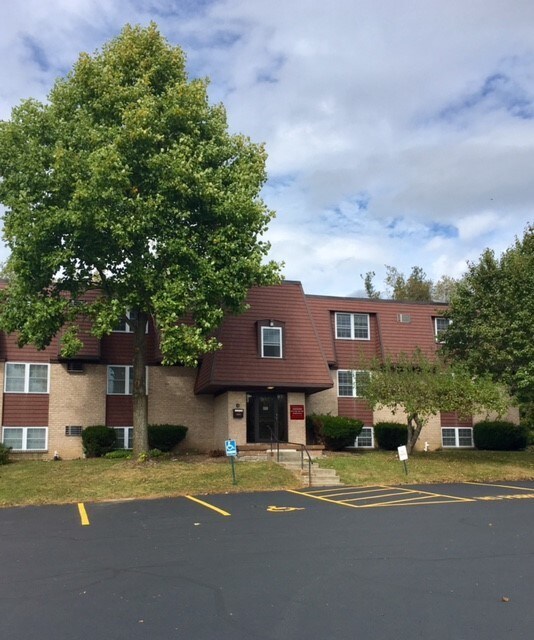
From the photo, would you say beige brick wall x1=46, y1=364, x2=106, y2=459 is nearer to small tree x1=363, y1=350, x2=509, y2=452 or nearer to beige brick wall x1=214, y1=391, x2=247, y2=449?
beige brick wall x1=214, y1=391, x2=247, y2=449

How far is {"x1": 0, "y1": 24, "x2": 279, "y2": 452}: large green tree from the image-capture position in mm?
18797

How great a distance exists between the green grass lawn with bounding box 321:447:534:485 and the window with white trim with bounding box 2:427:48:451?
11.7 metres

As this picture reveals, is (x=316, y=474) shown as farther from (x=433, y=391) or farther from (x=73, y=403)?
(x=73, y=403)

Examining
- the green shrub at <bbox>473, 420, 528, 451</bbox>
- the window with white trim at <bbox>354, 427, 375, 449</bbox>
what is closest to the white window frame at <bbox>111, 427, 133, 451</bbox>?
the window with white trim at <bbox>354, 427, 375, 449</bbox>

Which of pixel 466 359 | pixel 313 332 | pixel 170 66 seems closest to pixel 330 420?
pixel 313 332

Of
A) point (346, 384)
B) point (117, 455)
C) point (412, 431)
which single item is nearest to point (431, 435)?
point (346, 384)

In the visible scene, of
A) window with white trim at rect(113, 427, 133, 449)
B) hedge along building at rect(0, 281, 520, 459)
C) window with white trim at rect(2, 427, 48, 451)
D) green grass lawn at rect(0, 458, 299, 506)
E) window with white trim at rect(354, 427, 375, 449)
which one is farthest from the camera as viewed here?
window with white trim at rect(354, 427, 375, 449)

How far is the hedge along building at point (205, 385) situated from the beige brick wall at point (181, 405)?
4 cm

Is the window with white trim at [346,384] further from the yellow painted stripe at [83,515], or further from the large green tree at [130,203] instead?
the yellow painted stripe at [83,515]

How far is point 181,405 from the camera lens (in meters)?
27.6

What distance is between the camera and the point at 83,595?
A: 23.7 feet

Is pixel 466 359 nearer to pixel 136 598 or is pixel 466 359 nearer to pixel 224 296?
pixel 224 296

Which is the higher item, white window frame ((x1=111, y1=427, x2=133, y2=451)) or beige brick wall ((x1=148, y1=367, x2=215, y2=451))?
beige brick wall ((x1=148, y1=367, x2=215, y2=451))

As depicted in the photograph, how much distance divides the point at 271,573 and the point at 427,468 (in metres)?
15.0
